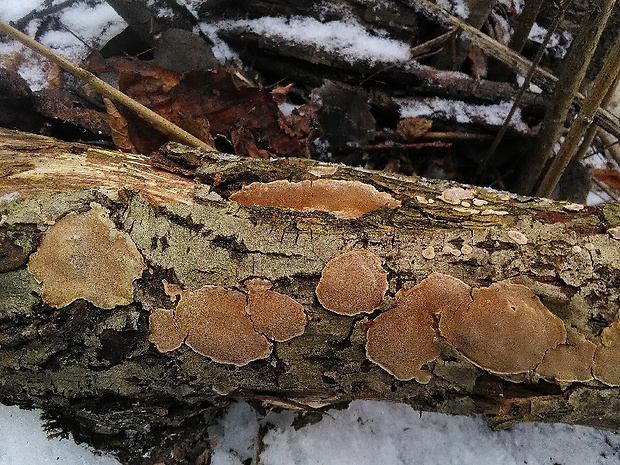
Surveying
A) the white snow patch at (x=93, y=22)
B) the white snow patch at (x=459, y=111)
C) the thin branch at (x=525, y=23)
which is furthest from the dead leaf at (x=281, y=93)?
the thin branch at (x=525, y=23)

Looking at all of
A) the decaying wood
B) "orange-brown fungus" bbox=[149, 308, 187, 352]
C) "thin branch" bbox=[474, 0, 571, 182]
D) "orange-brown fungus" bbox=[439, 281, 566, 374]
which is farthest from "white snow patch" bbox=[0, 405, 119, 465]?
"thin branch" bbox=[474, 0, 571, 182]

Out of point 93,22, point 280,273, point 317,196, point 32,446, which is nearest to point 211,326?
point 280,273

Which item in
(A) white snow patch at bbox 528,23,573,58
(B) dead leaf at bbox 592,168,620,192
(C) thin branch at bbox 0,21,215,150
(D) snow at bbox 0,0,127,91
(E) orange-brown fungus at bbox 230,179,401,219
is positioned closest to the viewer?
(E) orange-brown fungus at bbox 230,179,401,219

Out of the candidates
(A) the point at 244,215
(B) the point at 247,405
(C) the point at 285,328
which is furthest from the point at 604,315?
(B) the point at 247,405

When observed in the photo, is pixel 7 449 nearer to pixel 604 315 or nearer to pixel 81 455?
pixel 81 455

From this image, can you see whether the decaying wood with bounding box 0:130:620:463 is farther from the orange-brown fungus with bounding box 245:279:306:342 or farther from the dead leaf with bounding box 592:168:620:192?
the dead leaf with bounding box 592:168:620:192

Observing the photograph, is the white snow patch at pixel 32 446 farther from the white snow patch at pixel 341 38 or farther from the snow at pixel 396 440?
the white snow patch at pixel 341 38
